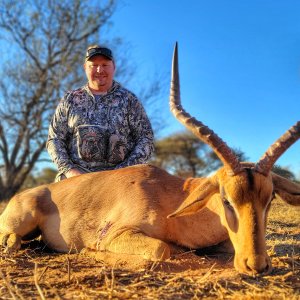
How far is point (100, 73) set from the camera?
759 centimetres

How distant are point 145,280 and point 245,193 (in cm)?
108

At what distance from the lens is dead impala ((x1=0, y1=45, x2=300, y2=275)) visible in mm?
3946

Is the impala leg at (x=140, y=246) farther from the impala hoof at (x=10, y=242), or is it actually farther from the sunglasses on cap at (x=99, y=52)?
A: the sunglasses on cap at (x=99, y=52)

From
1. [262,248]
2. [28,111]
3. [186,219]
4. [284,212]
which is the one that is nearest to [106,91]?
[186,219]

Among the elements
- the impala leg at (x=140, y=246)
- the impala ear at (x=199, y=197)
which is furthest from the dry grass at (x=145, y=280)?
the impala ear at (x=199, y=197)

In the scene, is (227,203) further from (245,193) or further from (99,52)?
(99,52)

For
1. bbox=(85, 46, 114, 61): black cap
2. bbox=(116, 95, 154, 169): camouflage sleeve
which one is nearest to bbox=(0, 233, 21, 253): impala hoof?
bbox=(116, 95, 154, 169): camouflage sleeve

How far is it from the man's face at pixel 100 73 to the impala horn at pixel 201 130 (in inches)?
103

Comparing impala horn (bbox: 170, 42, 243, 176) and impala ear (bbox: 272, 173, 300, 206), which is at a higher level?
impala horn (bbox: 170, 42, 243, 176)

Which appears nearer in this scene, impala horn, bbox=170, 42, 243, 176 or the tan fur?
the tan fur

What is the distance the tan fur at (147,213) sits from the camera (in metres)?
3.91

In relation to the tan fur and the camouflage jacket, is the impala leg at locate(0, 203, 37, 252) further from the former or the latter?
the camouflage jacket

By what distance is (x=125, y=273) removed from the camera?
12.4 ft

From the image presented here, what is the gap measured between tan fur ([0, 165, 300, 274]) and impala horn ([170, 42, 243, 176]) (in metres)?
0.12
